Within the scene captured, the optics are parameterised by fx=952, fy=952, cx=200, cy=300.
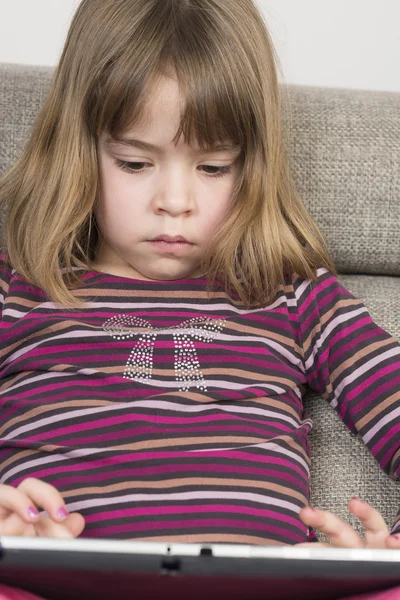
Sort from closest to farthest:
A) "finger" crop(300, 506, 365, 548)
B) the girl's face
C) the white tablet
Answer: the white tablet < "finger" crop(300, 506, 365, 548) < the girl's face

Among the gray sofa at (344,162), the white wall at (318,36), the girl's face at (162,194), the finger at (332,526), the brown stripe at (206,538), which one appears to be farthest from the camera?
the white wall at (318,36)

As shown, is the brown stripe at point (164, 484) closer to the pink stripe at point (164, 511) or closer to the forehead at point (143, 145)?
the pink stripe at point (164, 511)

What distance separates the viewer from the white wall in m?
1.67

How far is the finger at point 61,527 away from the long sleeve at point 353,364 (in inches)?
14.1

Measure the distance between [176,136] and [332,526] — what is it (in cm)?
43

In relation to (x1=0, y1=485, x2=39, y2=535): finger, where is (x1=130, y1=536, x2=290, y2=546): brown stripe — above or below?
below

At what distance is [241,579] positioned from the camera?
0.65 meters

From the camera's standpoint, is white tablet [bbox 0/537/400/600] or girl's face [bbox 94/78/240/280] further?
girl's face [bbox 94/78/240/280]

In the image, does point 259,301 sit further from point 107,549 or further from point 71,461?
point 107,549

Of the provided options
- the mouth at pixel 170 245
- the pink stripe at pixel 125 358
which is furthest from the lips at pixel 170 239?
the pink stripe at pixel 125 358

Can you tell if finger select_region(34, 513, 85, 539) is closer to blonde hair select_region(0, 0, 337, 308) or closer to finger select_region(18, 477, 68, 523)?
finger select_region(18, 477, 68, 523)

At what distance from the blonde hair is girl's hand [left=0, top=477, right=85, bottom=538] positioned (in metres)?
0.30

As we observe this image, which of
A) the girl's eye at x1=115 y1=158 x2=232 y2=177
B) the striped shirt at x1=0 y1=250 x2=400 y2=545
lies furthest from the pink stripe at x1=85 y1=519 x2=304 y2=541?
the girl's eye at x1=115 y1=158 x2=232 y2=177

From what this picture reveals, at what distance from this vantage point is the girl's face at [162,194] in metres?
0.99
